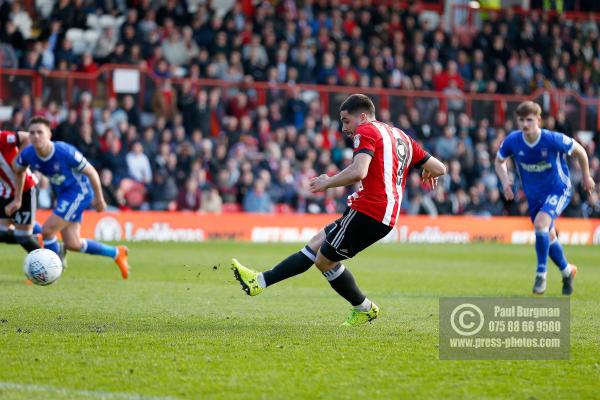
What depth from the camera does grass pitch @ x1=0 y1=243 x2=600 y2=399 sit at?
19.7 feet

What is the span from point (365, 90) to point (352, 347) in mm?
19219

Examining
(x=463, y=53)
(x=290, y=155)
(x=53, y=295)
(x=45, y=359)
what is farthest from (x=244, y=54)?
(x=45, y=359)

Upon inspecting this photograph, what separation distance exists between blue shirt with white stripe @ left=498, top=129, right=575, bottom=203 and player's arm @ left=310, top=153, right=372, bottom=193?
4.88 metres

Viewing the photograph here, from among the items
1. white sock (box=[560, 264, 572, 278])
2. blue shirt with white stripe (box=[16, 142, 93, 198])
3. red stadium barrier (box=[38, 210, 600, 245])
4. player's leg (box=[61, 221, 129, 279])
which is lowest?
red stadium barrier (box=[38, 210, 600, 245])

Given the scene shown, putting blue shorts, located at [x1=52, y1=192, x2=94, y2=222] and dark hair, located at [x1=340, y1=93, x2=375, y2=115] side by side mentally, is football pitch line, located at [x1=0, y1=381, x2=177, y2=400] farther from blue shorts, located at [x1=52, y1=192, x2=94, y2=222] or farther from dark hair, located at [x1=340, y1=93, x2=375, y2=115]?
blue shorts, located at [x1=52, y1=192, x2=94, y2=222]

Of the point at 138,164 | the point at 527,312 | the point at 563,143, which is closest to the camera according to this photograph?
the point at 527,312

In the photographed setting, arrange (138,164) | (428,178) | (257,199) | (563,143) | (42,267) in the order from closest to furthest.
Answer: (428,178) → (42,267) → (563,143) → (138,164) → (257,199)

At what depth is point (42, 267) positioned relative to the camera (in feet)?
33.7

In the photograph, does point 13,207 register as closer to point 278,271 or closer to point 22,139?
point 22,139

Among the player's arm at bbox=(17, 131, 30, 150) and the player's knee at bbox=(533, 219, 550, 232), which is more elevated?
the player's arm at bbox=(17, 131, 30, 150)

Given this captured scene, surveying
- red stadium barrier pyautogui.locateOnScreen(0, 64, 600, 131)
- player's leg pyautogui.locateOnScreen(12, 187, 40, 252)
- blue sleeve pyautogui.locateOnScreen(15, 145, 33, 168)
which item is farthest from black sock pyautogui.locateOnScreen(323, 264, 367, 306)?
red stadium barrier pyautogui.locateOnScreen(0, 64, 600, 131)

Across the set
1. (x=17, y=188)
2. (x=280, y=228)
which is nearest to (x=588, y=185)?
(x=17, y=188)

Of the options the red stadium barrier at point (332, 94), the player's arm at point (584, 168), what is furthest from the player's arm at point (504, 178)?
the red stadium barrier at point (332, 94)

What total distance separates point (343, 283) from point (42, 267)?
129 inches
